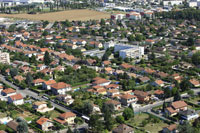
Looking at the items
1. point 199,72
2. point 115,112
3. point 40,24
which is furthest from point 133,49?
point 40,24

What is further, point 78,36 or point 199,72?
point 78,36

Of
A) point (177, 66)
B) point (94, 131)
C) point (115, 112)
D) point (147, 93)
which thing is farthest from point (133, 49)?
point (94, 131)

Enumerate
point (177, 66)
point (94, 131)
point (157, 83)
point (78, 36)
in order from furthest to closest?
point (78, 36) < point (177, 66) < point (157, 83) < point (94, 131)

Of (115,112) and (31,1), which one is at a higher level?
(31,1)

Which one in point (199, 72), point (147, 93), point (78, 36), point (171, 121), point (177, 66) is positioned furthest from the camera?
point (78, 36)

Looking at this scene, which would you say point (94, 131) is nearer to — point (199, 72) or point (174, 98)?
point (174, 98)

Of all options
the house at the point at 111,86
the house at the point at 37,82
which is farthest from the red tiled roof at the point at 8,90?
the house at the point at 111,86

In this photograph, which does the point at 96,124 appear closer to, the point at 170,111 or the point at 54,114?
the point at 54,114

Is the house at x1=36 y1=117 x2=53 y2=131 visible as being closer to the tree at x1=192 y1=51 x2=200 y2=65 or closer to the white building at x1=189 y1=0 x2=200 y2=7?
the tree at x1=192 y1=51 x2=200 y2=65

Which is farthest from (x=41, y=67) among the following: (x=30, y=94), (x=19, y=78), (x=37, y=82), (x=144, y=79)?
(x=144, y=79)
